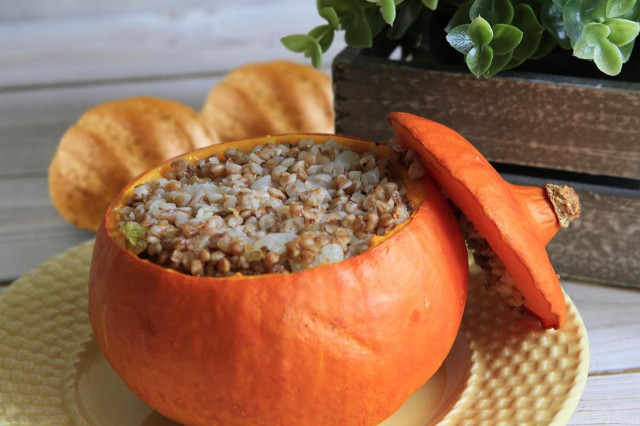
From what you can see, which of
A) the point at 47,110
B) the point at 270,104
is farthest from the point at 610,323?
the point at 47,110

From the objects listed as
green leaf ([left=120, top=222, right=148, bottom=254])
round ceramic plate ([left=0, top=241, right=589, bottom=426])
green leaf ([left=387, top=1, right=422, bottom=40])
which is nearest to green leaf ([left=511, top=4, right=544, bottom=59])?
green leaf ([left=387, top=1, right=422, bottom=40])

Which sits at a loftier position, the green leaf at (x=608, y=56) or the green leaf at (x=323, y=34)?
the green leaf at (x=608, y=56)

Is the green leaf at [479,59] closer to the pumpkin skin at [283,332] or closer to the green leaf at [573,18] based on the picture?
the green leaf at [573,18]

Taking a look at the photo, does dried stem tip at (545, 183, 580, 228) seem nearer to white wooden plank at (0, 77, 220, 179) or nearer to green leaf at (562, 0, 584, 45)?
green leaf at (562, 0, 584, 45)

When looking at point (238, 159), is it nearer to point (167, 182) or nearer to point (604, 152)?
point (167, 182)

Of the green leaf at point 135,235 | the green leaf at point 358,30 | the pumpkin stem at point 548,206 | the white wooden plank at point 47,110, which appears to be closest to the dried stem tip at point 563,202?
the pumpkin stem at point 548,206

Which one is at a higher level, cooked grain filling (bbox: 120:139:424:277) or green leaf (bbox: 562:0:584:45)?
green leaf (bbox: 562:0:584:45)
